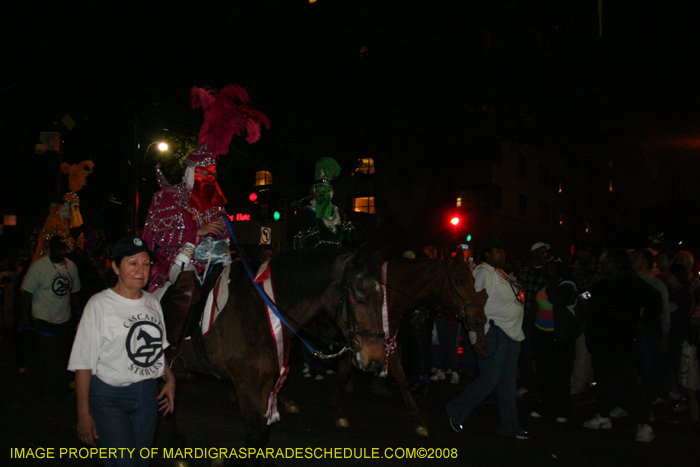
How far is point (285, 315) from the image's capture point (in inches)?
181

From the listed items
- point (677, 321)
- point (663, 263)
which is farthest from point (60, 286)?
point (663, 263)

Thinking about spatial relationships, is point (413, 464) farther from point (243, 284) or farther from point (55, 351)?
point (55, 351)

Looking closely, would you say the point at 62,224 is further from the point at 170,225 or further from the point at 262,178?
the point at 262,178

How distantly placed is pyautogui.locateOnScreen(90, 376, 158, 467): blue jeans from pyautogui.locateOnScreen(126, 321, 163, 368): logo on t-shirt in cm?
15

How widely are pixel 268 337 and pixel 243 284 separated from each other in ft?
1.78

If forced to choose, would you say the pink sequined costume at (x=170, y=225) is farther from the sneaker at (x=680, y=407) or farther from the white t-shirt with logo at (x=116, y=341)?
the sneaker at (x=680, y=407)

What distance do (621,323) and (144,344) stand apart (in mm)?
5254

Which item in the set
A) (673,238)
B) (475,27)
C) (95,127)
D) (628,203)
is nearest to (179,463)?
(475,27)

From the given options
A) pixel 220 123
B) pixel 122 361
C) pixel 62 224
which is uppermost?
pixel 220 123

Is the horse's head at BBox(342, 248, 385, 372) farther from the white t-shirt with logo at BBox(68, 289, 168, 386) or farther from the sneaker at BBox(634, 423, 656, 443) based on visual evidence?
the sneaker at BBox(634, 423, 656, 443)

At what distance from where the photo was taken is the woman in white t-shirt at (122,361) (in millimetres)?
3215

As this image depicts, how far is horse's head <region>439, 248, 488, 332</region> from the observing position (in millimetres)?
6176

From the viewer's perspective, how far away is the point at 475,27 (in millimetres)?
19078

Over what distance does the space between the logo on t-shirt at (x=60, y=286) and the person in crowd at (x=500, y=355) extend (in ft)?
19.2
